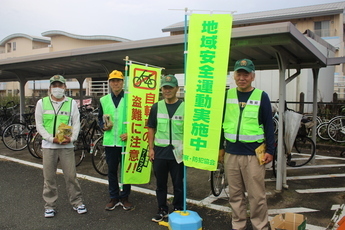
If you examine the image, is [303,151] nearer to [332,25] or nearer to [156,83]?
[156,83]

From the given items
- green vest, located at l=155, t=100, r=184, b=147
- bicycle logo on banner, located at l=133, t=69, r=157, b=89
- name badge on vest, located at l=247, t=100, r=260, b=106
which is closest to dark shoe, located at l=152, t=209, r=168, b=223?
green vest, located at l=155, t=100, r=184, b=147

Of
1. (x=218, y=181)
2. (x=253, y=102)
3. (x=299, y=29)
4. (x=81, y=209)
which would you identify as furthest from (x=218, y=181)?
(x=299, y=29)

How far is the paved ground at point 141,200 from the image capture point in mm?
3650

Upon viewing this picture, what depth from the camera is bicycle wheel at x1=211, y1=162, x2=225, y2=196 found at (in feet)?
14.5

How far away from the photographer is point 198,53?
3135 mm

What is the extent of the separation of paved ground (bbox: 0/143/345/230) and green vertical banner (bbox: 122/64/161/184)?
1.97 feet

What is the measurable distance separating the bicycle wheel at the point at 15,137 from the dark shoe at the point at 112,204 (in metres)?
→ 5.41

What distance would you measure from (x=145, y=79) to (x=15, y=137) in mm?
6098

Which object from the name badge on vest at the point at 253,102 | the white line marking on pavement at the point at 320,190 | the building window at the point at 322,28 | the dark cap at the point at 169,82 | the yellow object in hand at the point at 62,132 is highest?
the building window at the point at 322,28

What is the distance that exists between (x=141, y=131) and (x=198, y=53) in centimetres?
142

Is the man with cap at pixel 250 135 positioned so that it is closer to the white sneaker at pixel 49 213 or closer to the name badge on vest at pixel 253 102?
the name badge on vest at pixel 253 102

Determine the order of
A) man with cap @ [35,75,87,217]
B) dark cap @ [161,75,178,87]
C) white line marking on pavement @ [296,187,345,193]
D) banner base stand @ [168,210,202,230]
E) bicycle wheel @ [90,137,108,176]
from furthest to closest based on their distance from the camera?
bicycle wheel @ [90,137,108,176], white line marking on pavement @ [296,187,345,193], man with cap @ [35,75,87,217], dark cap @ [161,75,178,87], banner base stand @ [168,210,202,230]

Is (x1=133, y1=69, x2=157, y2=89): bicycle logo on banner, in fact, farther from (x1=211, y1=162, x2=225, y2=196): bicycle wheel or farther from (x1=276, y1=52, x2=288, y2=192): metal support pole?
(x1=276, y1=52, x2=288, y2=192): metal support pole

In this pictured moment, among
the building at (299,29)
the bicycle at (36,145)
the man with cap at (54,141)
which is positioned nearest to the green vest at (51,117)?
the man with cap at (54,141)
